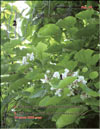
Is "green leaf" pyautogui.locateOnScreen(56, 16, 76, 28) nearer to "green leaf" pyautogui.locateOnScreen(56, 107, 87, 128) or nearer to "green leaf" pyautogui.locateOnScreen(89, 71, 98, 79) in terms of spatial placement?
"green leaf" pyautogui.locateOnScreen(89, 71, 98, 79)

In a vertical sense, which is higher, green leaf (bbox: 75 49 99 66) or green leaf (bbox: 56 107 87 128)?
green leaf (bbox: 75 49 99 66)

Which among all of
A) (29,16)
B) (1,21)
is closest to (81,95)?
(29,16)

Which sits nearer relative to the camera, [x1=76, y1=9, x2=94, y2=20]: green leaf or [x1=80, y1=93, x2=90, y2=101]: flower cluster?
[x1=80, y1=93, x2=90, y2=101]: flower cluster

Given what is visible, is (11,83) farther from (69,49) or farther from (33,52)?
(69,49)

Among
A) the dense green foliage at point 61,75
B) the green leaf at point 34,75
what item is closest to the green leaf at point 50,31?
the dense green foliage at point 61,75

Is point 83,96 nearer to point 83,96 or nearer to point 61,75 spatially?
point 83,96

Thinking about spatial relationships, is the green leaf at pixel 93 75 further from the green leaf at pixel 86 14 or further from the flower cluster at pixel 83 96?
the green leaf at pixel 86 14

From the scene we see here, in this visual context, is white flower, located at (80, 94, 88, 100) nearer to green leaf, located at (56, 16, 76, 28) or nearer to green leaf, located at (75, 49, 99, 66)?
green leaf, located at (75, 49, 99, 66)

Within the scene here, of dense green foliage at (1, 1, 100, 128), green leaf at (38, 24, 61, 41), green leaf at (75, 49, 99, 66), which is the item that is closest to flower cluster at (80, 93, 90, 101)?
dense green foliage at (1, 1, 100, 128)

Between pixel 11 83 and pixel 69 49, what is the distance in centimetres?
29

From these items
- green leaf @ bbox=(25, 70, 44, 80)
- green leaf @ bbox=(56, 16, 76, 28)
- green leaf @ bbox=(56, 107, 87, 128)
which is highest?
green leaf @ bbox=(56, 16, 76, 28)

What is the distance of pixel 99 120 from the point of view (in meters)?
0.81

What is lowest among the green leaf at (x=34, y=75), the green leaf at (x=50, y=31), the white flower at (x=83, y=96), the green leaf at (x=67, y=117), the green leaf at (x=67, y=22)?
the green leaf at (x=67, y=117)

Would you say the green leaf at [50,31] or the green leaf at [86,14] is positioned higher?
the green leaf at [86,14]
